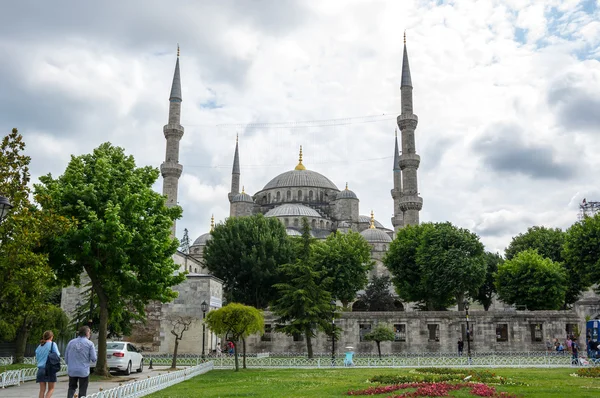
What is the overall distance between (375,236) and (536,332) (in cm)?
3181

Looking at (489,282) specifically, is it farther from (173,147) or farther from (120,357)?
(120,357)

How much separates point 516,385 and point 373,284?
130 ft

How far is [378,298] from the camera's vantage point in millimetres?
52125

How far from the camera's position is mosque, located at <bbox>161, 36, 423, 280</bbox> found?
4984 centimetres

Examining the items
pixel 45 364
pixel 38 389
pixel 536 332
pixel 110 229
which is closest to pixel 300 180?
pixel 536 332

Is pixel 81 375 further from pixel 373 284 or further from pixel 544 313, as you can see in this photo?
pixel 373 284

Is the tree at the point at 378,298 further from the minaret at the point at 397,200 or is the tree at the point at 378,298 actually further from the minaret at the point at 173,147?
the minaret at the point at 173,147

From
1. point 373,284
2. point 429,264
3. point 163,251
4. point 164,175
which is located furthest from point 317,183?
point 163,251

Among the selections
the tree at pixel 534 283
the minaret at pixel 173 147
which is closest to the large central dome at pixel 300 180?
the minaret at pixel 173 147

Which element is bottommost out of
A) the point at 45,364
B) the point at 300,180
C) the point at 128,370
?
the point at 128,370

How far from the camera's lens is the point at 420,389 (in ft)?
38.9

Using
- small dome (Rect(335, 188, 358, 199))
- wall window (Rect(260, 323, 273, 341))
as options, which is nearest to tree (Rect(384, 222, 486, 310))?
wall window (Rect(260, 323, 273, 341))

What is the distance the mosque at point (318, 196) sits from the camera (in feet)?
164

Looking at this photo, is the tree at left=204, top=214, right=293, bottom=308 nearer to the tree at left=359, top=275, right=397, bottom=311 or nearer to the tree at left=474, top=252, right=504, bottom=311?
the tree at left=359, top=275, right=397, bottom=311
